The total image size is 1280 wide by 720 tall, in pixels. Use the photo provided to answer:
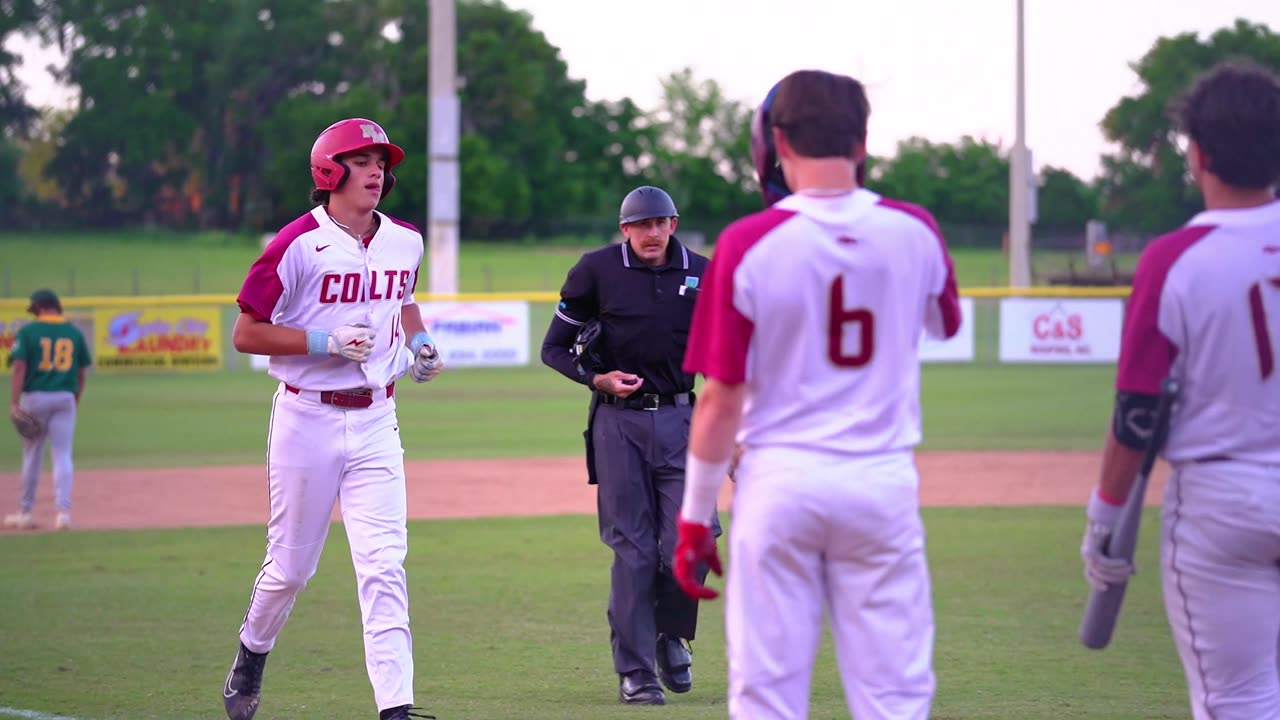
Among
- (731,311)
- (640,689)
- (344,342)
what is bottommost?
(640,689)

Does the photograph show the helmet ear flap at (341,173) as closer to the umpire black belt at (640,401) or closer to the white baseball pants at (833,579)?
the umpire black belt at (640,401)

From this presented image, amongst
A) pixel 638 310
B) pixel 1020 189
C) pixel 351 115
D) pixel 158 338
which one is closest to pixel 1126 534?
pixel 638 310

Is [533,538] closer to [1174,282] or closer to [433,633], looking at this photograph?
[433,633]

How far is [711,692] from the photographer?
22.6 feet

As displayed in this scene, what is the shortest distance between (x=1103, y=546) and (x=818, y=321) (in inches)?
39.6

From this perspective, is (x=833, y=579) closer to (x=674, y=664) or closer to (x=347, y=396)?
(x=347, y=396)

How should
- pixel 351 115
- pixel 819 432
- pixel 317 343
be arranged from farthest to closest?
pixel 351 115 < pixel 317 343 < pixel 819 432

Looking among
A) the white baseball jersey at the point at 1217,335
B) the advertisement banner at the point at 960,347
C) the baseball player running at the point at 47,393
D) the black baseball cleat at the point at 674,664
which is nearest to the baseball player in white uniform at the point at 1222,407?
the white baseball jersey at the point at 1217,335

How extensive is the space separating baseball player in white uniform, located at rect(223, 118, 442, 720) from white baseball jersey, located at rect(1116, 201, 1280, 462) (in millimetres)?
2943

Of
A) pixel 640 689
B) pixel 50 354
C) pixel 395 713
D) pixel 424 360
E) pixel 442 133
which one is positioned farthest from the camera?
pixel 442 133

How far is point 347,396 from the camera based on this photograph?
19.1ft

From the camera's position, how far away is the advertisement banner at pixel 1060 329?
27.3 m

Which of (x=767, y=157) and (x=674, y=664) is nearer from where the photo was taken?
(x=767, y=157)

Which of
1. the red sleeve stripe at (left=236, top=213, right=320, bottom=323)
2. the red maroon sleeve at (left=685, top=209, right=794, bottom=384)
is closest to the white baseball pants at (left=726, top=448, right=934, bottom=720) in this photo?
the red maroon sleeve at (left=685, top=209, right=794, bottom=384)
